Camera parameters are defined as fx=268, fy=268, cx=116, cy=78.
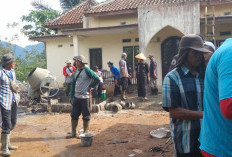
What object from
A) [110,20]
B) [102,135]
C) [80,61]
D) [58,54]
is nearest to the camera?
[80,61]

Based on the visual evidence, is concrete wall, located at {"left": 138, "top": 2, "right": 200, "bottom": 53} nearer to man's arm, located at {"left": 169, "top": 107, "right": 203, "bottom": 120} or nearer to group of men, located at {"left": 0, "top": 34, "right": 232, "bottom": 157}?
group of men, located at {"left": 0, "top": 34, "right": 232, "bottom": 157}

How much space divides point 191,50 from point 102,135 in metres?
4.60

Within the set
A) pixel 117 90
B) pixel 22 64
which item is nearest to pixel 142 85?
pixel 117 90

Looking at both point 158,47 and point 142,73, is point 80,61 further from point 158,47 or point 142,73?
point 158,47

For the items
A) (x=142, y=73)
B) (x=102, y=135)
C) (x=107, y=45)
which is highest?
(x=107, y=45)

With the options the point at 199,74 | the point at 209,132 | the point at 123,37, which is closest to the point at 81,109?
the point at 199,74

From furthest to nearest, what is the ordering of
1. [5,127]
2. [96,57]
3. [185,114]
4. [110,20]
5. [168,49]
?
[96,57], [110,20], [168,49], [5,127], [185,114]

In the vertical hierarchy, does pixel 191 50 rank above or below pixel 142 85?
above

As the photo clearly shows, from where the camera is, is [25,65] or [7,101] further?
[25,65]

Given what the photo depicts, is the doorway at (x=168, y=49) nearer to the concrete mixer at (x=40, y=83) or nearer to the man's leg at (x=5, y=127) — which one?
the concrete mixer at (x=40, y=83)

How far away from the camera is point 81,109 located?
20.0 ft

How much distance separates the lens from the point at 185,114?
7.25ft

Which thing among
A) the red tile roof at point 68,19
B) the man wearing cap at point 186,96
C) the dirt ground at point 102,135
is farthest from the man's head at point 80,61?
the red tile roof at point 68,19

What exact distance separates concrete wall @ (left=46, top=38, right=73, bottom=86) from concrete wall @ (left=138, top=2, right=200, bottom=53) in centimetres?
586
